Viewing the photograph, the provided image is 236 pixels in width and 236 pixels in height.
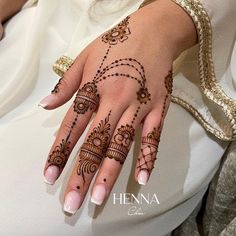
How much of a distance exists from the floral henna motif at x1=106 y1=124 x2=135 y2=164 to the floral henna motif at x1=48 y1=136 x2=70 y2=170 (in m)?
0.05

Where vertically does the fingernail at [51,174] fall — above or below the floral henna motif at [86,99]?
below

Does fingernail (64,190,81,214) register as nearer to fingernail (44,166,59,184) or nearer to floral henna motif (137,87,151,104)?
fingernail (44,166,59,184)

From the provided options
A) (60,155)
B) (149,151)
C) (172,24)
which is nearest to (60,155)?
(60,155)

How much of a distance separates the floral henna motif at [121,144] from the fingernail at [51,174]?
6cm

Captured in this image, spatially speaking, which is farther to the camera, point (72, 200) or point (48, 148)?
point (48, 148)

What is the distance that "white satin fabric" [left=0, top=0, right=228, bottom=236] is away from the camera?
1.83 ft

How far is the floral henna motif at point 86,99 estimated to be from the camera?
0.52 metres

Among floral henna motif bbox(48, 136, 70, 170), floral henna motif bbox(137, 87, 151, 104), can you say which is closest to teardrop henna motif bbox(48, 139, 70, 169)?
floral henna motif bbox(48, 136, 70, 170)

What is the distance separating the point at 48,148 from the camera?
23.1 inches

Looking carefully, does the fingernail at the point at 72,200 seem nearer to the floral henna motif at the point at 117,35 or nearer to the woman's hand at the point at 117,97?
the woman's hand at the point at 117,97

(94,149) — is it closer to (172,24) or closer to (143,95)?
(143,95)

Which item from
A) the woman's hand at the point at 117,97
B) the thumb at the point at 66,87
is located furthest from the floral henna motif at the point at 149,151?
the thumb at the point at 66,87

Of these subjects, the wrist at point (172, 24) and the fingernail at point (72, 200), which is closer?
the fingernail at point (72, 200)

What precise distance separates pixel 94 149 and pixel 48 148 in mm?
110
